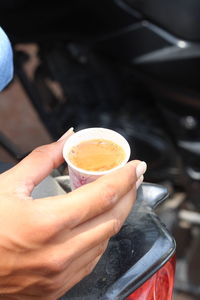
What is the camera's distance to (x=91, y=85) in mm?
2021

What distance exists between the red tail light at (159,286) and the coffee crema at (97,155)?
207 millimetres

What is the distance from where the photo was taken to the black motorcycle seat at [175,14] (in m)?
1.66

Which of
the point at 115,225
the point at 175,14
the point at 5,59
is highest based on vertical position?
the point at 5,59

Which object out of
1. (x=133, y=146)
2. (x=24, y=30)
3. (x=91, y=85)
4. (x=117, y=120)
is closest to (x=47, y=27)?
(x=24, y=30)

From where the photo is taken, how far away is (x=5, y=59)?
3.43 feet

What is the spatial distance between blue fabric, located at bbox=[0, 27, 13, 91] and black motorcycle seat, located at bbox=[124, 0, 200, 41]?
0.75 m

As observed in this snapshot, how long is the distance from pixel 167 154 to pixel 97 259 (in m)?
1.20

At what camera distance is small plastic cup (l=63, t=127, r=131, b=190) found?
951 mm

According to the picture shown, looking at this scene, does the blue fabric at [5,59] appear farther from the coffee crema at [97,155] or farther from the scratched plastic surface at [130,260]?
the scratched plastic surface at [130,260]

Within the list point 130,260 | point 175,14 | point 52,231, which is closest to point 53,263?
point 52,231

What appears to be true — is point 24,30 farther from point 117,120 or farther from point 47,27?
point 117,120

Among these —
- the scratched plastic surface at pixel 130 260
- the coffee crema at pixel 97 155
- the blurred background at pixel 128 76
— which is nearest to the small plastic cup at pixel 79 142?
the coffee crema at pixel 97 155

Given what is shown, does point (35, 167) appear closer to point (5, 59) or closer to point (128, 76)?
point (5, 59)

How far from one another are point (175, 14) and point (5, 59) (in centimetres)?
81
